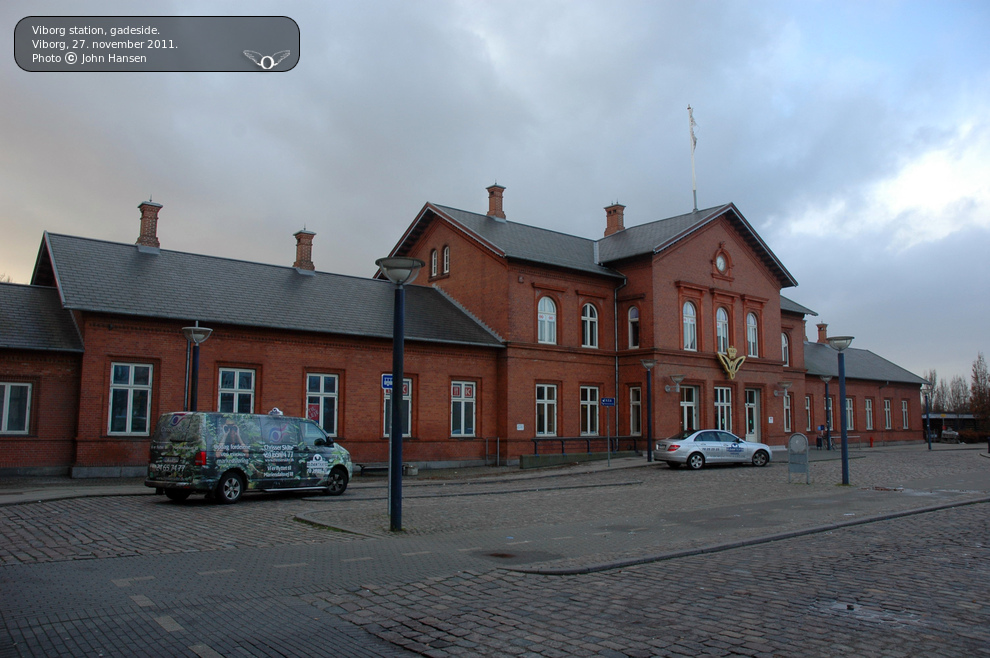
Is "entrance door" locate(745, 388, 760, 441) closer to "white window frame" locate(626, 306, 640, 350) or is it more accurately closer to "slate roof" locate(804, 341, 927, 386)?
"white window frame" locate(626, 306, 640, 350)

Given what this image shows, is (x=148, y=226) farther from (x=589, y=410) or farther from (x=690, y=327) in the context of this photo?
(x=690, y=327)

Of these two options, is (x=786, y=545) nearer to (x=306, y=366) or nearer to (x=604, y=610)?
(x=604, y=610)

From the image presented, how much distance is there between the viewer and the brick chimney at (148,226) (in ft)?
90.0

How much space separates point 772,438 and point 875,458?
6.33 metres

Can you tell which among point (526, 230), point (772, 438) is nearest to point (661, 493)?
point (526, 230)

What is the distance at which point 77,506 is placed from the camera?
1516 cm

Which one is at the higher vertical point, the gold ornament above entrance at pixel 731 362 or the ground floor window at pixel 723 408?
the gold ornament above entrance at pixel 731 362

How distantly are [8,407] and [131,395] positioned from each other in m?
3.23

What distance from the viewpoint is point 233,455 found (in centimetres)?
1612

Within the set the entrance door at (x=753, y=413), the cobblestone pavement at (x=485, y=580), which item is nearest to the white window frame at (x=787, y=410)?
the entrance door at (x=753, y=413)

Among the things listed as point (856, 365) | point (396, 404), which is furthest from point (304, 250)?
point (856, 365)

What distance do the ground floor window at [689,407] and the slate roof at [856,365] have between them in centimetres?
1563

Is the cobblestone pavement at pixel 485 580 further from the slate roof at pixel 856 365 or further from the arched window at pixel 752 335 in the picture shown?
the slate roof at pixel 856 365

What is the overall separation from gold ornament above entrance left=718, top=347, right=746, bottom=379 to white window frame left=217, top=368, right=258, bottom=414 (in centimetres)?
2186
